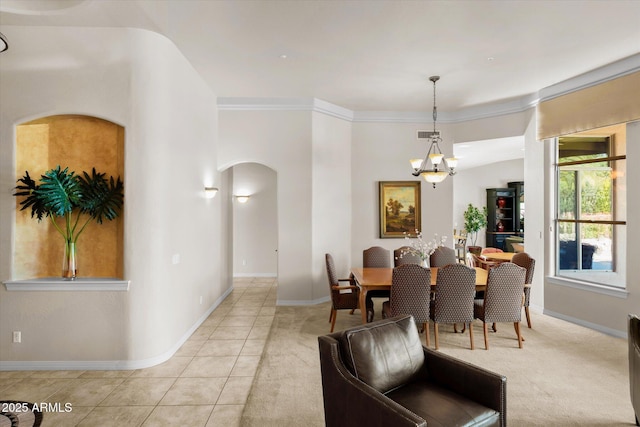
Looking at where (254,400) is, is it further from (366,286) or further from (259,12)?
(259,12)

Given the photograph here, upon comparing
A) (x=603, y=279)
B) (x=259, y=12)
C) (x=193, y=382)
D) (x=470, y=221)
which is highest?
(x=259, y=12)

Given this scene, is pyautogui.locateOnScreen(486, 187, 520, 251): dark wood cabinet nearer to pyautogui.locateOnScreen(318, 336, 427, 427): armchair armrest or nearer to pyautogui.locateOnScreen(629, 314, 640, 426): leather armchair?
pyautogui.locateOnScreen(629, 314, 640, 426): leather armchair

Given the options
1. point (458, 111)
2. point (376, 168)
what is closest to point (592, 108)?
point (458, 111)

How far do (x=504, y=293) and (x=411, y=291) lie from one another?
1.09 meters

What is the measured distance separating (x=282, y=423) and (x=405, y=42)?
3.91m

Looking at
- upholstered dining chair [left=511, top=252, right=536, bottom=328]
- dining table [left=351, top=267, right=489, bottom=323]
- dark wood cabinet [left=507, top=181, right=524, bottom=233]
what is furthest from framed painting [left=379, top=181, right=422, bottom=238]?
dark wood cabinet [left=507, top=181, right=524, bottom=233]

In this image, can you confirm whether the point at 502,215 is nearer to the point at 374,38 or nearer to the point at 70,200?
the point at 374,38

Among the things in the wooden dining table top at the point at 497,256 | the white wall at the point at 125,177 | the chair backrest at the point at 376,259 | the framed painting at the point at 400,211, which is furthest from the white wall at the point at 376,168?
the white wall at the point at 125,177

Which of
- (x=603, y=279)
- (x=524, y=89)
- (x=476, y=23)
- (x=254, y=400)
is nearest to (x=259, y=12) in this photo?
(x=476, y=23)

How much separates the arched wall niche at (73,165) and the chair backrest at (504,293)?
399 centimetres

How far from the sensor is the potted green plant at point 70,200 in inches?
131

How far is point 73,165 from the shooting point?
3611 mm

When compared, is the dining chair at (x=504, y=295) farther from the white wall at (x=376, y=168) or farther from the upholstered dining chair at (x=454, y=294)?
the white wall at (x=376, y=168)

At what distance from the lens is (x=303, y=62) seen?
14.5ft
